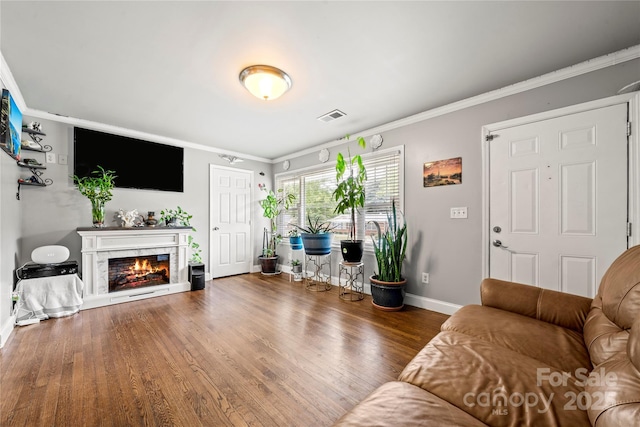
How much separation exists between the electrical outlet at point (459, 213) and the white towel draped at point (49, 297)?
4467 mm

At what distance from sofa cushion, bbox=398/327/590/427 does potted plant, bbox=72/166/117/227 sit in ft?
13.2

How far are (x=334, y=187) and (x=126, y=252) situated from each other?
125 inches

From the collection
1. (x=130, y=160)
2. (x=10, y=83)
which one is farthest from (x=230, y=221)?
(x=10, y=83)

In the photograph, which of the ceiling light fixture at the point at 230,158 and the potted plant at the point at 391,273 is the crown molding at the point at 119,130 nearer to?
the ceiling light fixture at the point at 230,158

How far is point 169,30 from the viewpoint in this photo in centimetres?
170

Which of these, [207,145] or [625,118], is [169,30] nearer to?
[207,145]

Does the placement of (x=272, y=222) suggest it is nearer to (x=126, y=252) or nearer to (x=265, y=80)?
(x=126, y=252)

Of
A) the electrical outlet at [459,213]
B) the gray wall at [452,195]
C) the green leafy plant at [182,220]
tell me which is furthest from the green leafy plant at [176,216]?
the electrical outlet at [459,213]

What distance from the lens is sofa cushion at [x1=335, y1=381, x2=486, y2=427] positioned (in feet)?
2.42

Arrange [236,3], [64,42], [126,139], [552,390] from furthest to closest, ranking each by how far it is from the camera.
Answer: [126,139] < [64,42] < [236,3] < [552,390]

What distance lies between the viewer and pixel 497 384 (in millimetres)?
942

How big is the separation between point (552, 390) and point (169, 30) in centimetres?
286

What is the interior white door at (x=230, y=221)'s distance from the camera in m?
4.50

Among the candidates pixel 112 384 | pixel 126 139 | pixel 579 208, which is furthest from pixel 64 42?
pixel 579 208
